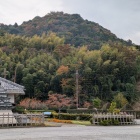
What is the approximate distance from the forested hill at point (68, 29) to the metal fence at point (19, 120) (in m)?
72.4

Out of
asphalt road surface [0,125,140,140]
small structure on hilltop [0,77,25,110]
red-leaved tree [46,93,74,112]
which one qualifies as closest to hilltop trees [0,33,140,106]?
red-leaved tree [46,93,74,112]

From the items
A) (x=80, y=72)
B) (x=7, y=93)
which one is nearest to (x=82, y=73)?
(x=80, y=72)

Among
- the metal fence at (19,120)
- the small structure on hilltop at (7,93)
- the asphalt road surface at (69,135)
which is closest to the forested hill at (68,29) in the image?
the small structure on hilltop at (7,93)

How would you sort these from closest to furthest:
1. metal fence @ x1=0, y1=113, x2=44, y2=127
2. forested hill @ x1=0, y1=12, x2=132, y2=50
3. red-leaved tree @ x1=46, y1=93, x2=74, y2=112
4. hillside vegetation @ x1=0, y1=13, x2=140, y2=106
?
metal fence @ x1=0, y1=113, x2=44, y2=127
red-leaved tree @ x1=46, y1=93, x2=74, y2=112
hillside vegetation @ x1=0, y1=13, x2=140, y2=106
forested hill @ x1=0, y1=12, x2=132, y2=50

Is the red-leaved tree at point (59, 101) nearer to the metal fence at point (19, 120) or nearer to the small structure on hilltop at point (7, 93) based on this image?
the small structure on hilltop at point (7, 93)

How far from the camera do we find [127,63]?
194 feet

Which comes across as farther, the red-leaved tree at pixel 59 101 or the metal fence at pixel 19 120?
the red-leaved tree at pixel 59 101

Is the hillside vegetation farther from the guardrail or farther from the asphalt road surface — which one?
the asphalt road surface

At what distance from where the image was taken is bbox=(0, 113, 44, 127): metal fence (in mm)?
21734

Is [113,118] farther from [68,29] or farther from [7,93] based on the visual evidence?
[68,29]

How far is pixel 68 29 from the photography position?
4599 inches

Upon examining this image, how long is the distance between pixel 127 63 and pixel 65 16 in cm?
7748

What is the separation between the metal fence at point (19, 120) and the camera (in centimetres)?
2173

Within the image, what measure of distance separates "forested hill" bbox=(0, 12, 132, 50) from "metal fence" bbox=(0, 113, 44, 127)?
72393 millimetres
